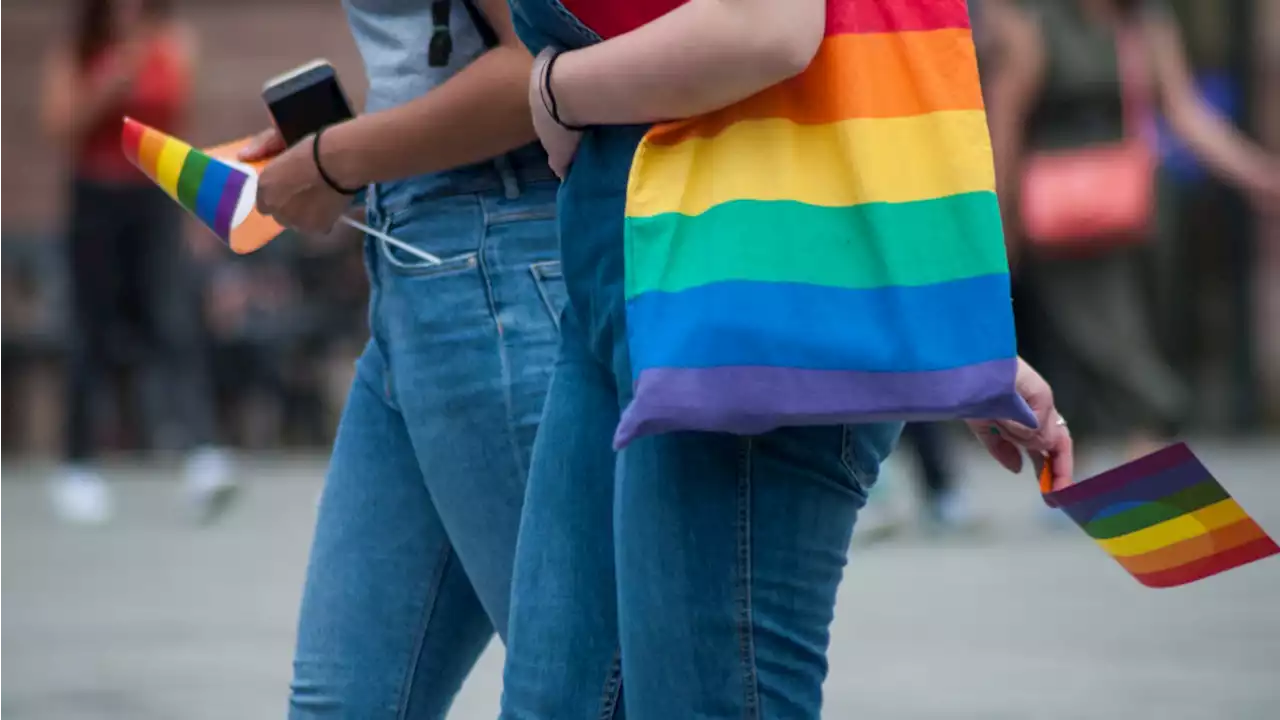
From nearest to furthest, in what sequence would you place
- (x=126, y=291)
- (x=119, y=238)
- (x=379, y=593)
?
(x=379, y=593) → (x=119, y=238) → (x=126, y=291)

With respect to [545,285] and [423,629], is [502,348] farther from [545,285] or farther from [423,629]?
[423,629]

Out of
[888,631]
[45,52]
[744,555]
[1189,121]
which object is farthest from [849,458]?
[45,52]

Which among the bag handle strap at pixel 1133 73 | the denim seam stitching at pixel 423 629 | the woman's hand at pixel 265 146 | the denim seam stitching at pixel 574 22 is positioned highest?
the denim seam stitching at pixel 574 22

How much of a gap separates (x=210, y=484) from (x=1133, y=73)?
4.20 meters

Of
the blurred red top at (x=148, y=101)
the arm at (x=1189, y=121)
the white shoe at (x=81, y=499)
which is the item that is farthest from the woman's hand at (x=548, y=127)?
the white shoe at (x=81, y=499)

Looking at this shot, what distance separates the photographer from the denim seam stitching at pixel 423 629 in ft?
8.53

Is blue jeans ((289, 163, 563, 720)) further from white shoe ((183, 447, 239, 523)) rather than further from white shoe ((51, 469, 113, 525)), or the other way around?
white shoe ((51, 469, 113, 525))

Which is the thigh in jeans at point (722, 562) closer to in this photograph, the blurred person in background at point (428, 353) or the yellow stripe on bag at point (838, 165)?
the yellow stripe on bag at point (838, 165)

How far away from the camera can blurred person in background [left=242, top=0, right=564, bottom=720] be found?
8.17 feet

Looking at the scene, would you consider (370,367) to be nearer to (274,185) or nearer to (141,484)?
(274,185)

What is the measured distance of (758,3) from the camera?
1.84m

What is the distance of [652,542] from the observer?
77.7 inches

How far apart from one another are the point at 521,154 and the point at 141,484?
29.4 feet

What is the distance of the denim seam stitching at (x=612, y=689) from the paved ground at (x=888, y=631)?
237 centimetres
